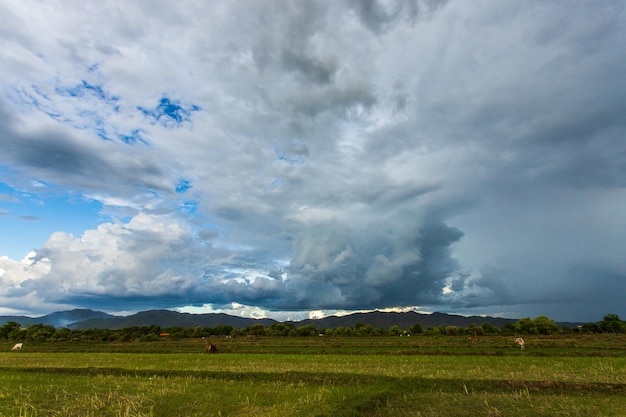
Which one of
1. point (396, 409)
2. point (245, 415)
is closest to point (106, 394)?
point (245, 415)

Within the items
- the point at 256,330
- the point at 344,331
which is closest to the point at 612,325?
the point at 344,331

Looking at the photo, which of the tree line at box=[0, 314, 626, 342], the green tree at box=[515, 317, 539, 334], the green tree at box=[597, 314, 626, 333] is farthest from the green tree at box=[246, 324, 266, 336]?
the green tree at box=[597, 314, 626, 333]

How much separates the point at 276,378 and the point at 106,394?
36.9 feet

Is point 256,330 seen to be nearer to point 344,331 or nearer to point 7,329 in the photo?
point 344,331

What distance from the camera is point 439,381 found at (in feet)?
73.4

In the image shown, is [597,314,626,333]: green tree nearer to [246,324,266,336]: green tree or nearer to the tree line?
the tree line

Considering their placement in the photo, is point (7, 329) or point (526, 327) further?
point (7, 329)

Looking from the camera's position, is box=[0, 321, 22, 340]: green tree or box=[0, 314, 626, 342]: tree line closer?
box=[0, 314, 626, 342]: tree line

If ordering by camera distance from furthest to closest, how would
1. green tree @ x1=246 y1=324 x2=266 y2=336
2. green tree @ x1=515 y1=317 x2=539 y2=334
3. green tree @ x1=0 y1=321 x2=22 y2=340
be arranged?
green tree @ x1=0 y1=321 x2=22 y2=340 < green tree @ x1=246 y1=324 x2=266 y2=336 < green tree @ x1=515 y1=317 x2=539 y2=334

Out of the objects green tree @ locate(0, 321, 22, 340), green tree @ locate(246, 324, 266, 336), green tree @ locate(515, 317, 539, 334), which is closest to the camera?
green tree @ locate(515, 317, 539, 334)

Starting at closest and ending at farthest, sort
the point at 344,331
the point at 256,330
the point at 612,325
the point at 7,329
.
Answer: the point at 612,325 < the point at 344,331 < the point at 256,330 < the point at 7,329

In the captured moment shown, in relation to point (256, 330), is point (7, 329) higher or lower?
higher

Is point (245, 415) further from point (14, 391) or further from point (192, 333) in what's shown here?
point (192, 333)

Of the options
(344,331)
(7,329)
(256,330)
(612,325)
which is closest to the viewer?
(612,325)
